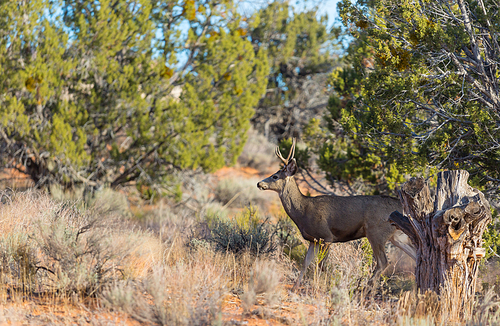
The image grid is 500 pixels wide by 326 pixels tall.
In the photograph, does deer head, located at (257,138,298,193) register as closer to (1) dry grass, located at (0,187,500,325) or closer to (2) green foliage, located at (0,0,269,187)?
(1) dry grass, located at (0,187,500,325)

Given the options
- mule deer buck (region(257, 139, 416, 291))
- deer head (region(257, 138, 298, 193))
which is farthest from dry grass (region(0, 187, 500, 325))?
deer head (region(257, 138, 298, 193))

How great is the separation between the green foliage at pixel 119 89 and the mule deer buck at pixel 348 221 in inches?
249

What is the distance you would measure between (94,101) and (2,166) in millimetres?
2782

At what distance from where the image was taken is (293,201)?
22.0 feet

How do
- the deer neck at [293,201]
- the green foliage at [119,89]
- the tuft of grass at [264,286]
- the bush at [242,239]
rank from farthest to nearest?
the green foliage at [119,89]
the bush at [242,239]
the deer neck at [293,201]
the tuft of grass at [264,286]

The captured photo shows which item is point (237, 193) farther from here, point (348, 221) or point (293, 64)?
point (348, 221)

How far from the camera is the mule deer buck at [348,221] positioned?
623cm

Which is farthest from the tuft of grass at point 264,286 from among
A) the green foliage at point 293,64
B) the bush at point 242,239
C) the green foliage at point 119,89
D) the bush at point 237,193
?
the green foliage at point 293,64

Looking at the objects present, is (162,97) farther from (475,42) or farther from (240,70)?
(475,42)

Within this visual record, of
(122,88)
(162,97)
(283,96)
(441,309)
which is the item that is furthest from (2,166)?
(283,96)

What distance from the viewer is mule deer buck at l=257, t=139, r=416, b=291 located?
6.23 m

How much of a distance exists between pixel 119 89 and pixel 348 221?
779 cm

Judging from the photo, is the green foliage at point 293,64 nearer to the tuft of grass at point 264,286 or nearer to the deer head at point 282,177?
the deer head at point 282,177

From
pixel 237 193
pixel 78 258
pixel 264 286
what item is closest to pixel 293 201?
pixel 264 286
